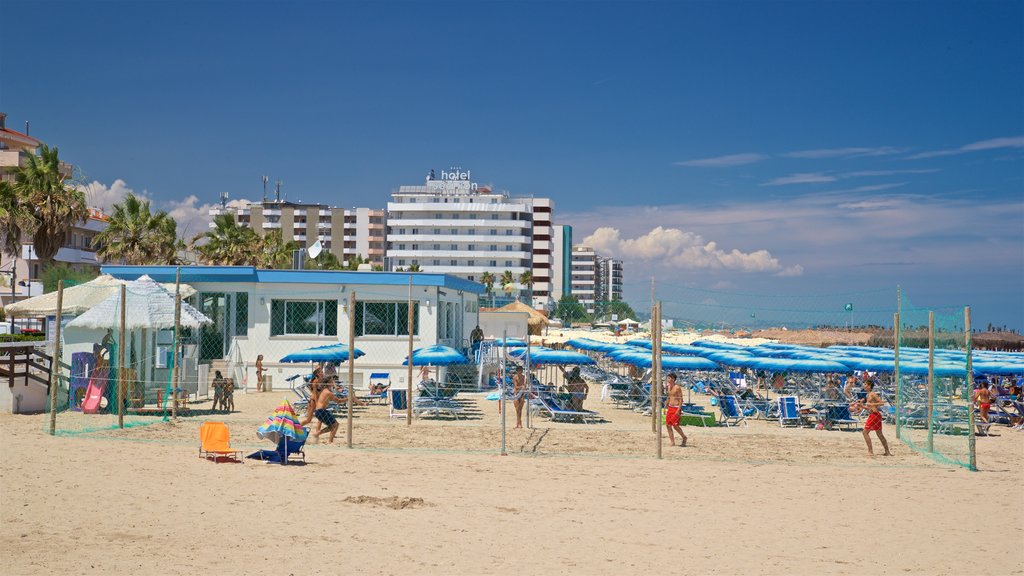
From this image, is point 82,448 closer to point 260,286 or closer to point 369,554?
point 369,554

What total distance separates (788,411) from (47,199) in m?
31.2

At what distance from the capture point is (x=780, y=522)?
9.79 meters

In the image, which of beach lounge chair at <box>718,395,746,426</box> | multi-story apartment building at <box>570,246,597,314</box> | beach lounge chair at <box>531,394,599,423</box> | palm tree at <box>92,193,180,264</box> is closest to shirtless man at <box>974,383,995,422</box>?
beach lounge chair at <box>718,395,746,426</box>

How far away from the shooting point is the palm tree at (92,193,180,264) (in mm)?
39844

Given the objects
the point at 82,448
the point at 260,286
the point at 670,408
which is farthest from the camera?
the point at 260,286

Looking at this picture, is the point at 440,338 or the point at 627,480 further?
the point at 440,338

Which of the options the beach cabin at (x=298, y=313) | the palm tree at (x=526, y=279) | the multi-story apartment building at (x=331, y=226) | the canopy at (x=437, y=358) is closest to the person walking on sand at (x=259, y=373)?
the beach cabin at (x=298, y=313)

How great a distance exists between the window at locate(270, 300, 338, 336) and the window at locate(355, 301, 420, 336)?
2.71 feet

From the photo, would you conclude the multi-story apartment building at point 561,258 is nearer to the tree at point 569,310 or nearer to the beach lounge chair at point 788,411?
the tree at point 569,310

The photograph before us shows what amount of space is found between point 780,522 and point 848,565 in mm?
1769

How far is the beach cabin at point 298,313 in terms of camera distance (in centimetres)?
2675

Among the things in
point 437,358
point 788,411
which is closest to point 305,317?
point 437,358

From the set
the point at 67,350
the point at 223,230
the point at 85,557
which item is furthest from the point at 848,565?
the point at 223,230

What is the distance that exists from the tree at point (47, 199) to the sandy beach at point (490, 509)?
24.2m
